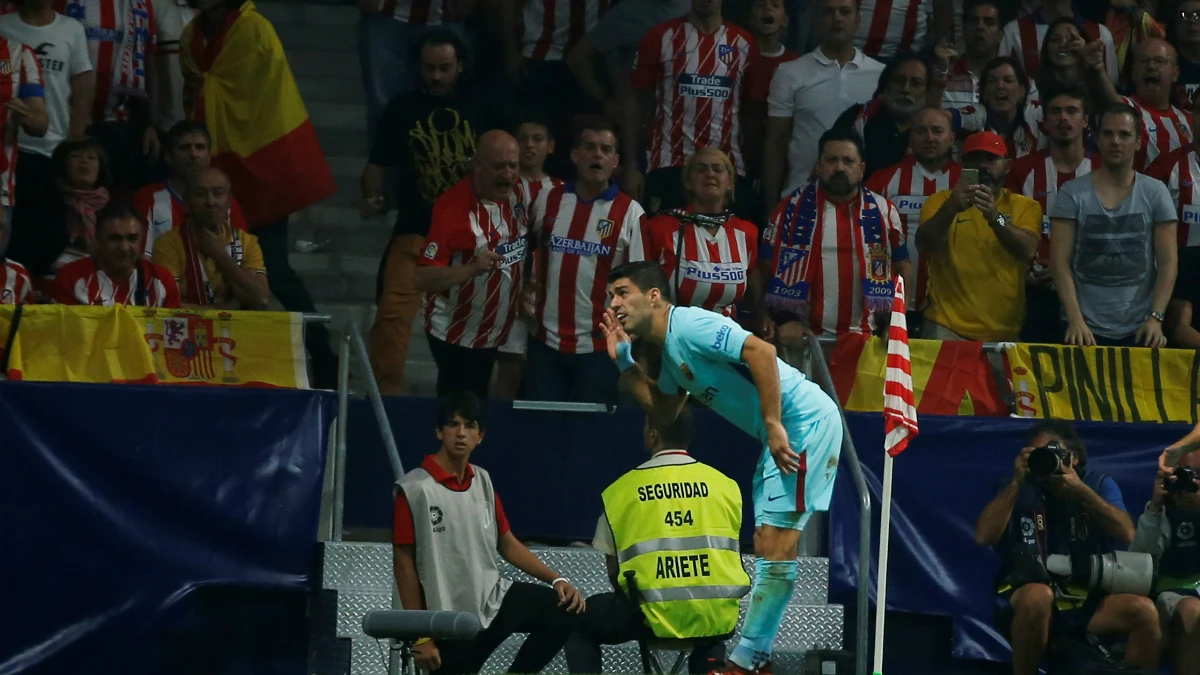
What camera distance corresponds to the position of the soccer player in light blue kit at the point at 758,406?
7195 mm

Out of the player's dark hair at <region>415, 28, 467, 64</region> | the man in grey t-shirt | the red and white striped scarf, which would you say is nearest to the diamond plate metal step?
the red and white striped scarf

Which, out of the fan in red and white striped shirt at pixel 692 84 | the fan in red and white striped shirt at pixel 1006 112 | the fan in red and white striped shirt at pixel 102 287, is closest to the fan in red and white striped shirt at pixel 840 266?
the fan in red and white striped shirt at pixel 692 84

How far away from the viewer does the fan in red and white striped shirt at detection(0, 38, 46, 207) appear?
1024cm

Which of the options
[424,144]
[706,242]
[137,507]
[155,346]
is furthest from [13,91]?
[706,242]

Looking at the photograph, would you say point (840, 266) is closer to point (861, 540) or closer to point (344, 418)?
point (861, 540)

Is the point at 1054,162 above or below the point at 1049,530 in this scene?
above

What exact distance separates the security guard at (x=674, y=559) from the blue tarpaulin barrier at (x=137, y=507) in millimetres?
1926

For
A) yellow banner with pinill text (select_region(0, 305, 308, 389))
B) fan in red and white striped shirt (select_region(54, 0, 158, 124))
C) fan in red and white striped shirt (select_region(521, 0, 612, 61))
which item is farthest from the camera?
fan in red and white striped shirt (select_region(521, 0, 612, 61))

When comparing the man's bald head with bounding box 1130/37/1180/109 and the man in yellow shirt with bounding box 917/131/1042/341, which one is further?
the man's bald head with bounding box 1130/37/1180/109

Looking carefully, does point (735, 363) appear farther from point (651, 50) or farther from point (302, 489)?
point (651, 50)

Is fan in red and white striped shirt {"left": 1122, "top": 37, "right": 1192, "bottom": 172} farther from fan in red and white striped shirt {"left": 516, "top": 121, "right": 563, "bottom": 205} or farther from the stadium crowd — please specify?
fan in red and white striped shirt {"left": 516, "top": 121, "right": 563, "bottom": 205}

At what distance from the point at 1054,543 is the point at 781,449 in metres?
2.49

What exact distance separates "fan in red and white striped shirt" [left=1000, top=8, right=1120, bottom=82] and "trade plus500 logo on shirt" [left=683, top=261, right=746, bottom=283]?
3.43 metres

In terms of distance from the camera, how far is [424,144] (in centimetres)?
1101
